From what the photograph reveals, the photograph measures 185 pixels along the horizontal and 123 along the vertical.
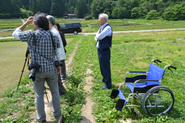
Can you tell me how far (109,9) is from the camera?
9606 cm

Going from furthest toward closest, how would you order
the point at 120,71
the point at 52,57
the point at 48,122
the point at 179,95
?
the point at 120,71 → the point at 179,95 → the point at 48,122 → the point at 52,57

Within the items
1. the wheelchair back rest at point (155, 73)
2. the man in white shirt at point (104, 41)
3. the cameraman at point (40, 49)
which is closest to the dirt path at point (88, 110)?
the man in white shirt at point (104, 41)

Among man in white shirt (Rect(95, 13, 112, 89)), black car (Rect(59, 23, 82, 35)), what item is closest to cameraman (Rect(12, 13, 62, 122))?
man in white shirt (Rect(95, 13, 112, 89))

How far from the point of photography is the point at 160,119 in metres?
2.95

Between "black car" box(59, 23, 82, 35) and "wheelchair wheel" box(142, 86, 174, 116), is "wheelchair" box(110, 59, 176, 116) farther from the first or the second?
"black car" box(59, 23, 82, 35)

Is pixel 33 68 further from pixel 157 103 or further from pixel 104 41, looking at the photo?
pixel 157 103

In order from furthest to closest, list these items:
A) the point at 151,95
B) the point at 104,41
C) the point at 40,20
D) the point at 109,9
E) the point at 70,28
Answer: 1. the point at 109,9
2. the point at 70,28
3. the point at 104,41
4. the point at 151,95
5. the point at 40,20

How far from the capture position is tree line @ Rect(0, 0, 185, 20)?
66062 millimetres

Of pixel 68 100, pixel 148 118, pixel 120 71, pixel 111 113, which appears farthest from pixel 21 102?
pixel 120 71

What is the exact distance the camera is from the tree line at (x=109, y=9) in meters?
66.1

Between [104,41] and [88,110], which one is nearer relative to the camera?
[88,110]

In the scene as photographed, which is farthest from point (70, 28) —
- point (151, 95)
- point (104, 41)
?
point (151, 95)

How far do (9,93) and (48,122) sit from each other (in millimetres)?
2012

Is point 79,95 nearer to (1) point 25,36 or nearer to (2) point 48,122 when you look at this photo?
(2) point 48,122
